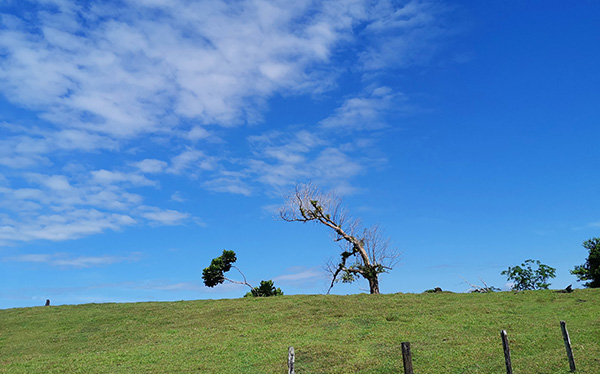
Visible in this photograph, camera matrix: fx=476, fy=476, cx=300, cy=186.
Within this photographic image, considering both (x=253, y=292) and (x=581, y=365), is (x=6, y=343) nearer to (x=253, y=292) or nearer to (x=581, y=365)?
(x=253, y=292)

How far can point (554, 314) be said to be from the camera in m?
34.0

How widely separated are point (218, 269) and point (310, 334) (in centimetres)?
3198

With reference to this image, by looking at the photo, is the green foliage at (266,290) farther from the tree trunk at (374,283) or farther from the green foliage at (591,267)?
the green foliage at (591,267)

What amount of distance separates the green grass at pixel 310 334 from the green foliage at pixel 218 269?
11.7 m

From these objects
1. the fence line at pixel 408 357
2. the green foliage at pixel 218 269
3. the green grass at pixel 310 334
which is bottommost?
the fence line at pixel 408 357

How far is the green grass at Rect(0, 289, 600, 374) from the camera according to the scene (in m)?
22.5

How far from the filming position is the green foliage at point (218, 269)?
60.1 m

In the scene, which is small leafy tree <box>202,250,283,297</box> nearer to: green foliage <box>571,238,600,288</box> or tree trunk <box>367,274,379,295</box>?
tree trunk <box>367,274,379,295</box>

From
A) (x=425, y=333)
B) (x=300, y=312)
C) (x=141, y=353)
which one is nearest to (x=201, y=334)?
(x=141, y=353)

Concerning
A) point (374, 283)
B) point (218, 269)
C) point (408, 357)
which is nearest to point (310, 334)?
point (408, 357)

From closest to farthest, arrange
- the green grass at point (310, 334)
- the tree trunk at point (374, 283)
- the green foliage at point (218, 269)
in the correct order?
1. the green grass at point (310, 334)
2. the tree trunk at point (374, 283)
3. the green foliage at point (218, 269)

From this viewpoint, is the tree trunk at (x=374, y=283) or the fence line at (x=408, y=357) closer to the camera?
the fence line at (x=408, y=357)

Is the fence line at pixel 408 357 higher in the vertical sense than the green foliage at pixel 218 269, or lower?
lower

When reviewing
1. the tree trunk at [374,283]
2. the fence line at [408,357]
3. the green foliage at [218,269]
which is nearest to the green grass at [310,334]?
the fence line at [408,357]
